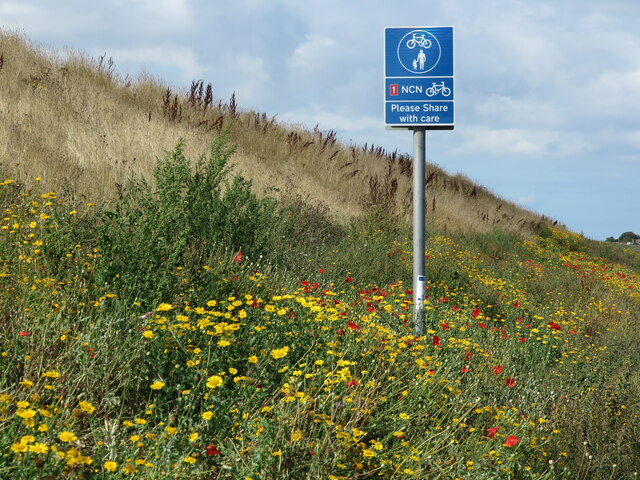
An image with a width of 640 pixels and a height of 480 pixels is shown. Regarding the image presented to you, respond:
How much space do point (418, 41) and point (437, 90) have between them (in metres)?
0.50

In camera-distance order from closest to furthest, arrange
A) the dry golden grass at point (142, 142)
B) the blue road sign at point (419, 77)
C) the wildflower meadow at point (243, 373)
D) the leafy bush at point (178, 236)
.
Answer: the wildflower meadow at point (243, 373) → the leafy bush at point (178, 236) → the blue road sign at point (419, 77) → the dry golden grass at point (142, 142)

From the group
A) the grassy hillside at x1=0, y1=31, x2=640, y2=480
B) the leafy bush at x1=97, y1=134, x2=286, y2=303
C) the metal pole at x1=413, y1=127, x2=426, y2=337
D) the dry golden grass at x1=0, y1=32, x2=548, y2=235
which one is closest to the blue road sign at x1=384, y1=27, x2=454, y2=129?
the metal pole at x1=413, y1=127, x2=426, y2=337

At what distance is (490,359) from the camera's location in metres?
5.42

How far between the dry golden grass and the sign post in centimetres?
310

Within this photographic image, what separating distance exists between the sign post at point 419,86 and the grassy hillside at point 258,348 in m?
1.16

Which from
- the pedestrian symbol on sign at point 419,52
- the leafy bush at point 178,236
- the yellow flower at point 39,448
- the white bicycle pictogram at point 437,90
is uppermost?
the pedestrian symbol on sign at point 419,52

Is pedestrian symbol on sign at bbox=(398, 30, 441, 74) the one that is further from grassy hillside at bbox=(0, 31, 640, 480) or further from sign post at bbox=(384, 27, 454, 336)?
grassy hillside at bbox=(0, 31, 640, 480)

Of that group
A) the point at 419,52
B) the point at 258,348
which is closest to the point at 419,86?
the point at 419,52

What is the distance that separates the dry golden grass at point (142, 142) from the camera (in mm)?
9156

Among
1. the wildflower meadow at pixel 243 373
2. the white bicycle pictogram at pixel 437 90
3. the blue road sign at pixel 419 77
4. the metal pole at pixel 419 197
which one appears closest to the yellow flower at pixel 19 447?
the wildflower meadow at pixel 243 373

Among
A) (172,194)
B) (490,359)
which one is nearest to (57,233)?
(172,194)

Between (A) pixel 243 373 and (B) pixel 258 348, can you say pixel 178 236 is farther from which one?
(A) pixel 243 373

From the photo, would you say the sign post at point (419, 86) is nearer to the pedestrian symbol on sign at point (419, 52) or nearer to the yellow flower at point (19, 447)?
the pedestrian symbol on sign at point (419, 52)

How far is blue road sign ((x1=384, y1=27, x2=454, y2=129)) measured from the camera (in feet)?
19.7
